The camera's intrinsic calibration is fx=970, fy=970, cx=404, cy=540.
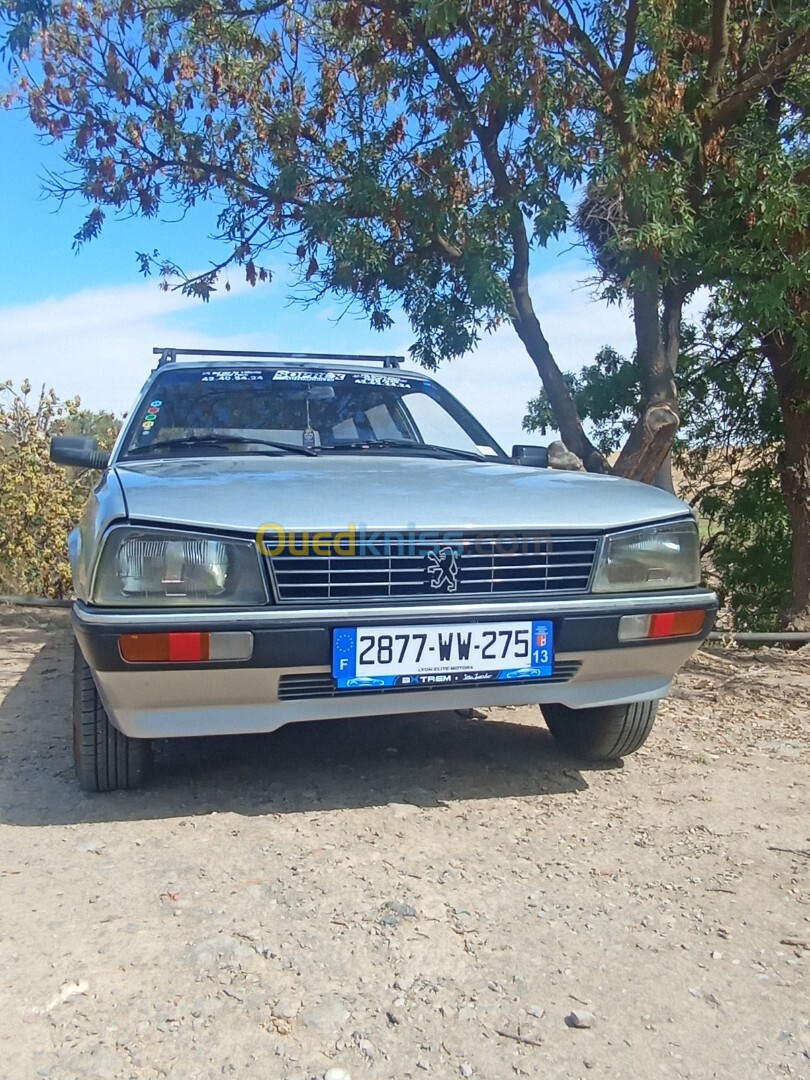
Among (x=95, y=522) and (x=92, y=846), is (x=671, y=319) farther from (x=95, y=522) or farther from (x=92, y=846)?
(x=92, y=846)

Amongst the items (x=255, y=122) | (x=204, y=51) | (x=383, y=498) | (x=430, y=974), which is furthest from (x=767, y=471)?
(x=430, y=974)

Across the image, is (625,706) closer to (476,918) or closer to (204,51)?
(476,918)

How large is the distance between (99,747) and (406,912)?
1172mm

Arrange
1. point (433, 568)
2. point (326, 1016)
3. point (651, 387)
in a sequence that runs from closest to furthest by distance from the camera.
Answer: point (326, 1016) → point (433, 568) → point (651, 387)

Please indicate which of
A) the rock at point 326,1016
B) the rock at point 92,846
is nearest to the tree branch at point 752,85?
the rock at point 92,846

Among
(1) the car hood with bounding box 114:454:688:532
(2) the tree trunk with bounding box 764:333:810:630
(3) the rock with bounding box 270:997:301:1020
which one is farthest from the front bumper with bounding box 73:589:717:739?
(2) the tree trunk with bounding box 764:333:810:630

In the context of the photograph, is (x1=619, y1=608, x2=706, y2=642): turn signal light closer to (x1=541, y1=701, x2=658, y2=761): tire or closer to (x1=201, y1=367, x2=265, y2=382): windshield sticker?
(x1=541, y1=701, x2=658, y2=761): tire

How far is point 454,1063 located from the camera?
69.2 inches

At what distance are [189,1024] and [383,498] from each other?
1.49 meters

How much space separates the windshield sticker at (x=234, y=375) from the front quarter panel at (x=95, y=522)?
2.87 ft

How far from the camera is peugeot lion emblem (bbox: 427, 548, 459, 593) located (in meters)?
2.79

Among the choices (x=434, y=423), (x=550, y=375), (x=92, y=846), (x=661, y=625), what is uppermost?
(x=550, y=375)

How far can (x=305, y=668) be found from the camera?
2.69 meters

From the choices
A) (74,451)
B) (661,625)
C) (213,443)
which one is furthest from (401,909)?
(74,451)
